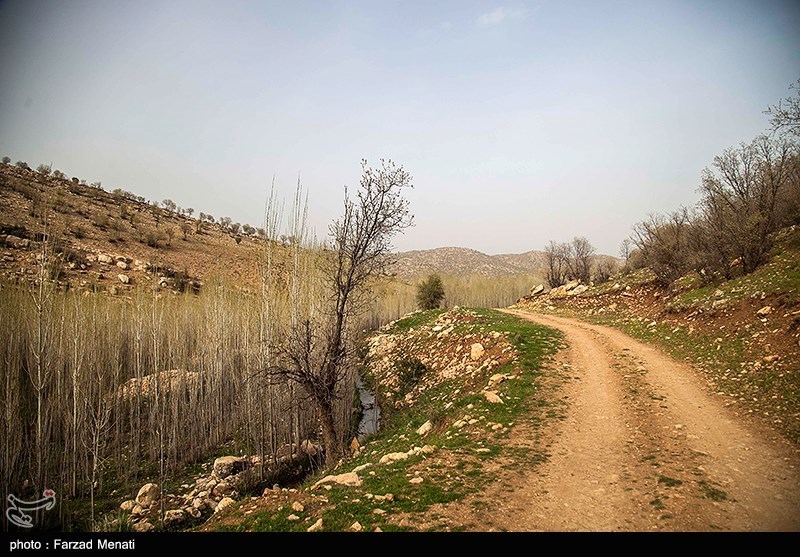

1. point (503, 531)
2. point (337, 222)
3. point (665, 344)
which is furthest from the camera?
point (665, 344)

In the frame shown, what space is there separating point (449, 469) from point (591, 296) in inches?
1155

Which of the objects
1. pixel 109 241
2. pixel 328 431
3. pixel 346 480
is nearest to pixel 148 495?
pixel 328 431

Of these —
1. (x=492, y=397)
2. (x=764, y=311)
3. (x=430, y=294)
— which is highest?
(x=430, y=294)

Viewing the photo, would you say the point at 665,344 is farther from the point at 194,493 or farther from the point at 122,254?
the point at 122,254

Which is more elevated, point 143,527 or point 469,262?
point 469,262

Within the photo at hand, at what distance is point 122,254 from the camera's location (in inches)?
1147

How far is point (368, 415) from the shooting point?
745 inches

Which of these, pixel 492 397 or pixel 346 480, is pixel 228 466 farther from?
pixel 492 397

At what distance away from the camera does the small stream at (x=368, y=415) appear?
53.7 ft

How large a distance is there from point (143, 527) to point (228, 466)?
10.5 feet

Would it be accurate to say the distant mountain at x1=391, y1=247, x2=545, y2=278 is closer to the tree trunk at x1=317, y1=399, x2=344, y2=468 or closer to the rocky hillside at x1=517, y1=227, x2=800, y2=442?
the rocky hillside at x1=517, y1=227, x2=800, y2=442

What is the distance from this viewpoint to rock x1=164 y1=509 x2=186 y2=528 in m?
9.19

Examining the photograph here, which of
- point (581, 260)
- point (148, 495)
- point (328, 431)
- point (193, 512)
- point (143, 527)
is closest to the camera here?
point (143, 527)

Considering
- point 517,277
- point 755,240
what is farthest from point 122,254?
point 517,277
